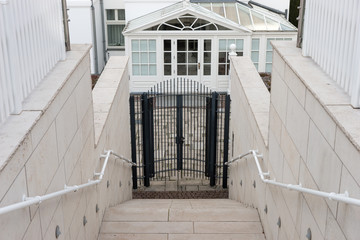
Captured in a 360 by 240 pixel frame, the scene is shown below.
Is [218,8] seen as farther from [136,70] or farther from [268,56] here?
[136,70]

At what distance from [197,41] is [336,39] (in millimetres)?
11659

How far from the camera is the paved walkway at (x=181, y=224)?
605 cm

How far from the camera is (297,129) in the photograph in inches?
166

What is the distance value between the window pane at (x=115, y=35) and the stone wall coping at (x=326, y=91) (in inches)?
561

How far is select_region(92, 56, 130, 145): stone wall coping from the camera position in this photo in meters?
6.44

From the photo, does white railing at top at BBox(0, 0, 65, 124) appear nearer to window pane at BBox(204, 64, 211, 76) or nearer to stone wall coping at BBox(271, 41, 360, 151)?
stone wall coping at BBox(271, 41, 360, 151)

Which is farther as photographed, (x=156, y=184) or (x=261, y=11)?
(x=261, y=11)

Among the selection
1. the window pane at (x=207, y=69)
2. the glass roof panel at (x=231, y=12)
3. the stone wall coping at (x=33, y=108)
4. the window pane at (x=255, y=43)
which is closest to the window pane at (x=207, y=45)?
the window pane at (x=207, y=69)

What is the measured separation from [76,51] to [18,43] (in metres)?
1.78

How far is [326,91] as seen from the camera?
3.68m

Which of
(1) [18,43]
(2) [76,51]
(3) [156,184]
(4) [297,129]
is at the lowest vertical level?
(3) [156,184]

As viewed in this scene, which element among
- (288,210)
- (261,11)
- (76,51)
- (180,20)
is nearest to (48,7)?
(76,51)

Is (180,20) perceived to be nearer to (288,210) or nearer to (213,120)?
A: (213,120)

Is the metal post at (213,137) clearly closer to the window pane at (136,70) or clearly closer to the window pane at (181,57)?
the window pane at (181,57)
